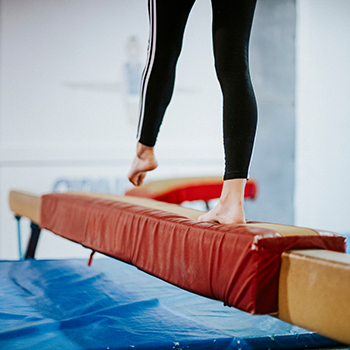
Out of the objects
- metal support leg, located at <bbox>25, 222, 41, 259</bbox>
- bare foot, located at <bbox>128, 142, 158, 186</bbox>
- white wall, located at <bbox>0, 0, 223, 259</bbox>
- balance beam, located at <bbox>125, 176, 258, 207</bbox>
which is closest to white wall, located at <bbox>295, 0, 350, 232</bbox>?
white wall, located at <bbox>0, 0, 223, 259</bbox>

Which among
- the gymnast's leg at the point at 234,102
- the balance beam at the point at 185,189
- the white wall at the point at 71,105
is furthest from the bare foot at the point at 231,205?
the white wall at the point at 71,105

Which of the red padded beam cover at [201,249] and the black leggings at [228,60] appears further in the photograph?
the black leggings at [228,60]

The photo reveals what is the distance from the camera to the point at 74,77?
3.45 metres

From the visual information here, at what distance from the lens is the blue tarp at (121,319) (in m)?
0.84

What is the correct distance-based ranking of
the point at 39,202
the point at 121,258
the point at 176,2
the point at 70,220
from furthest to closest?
the point at 39,202 < the point at 70,220 < the point at 121,258 < the point at 176,2

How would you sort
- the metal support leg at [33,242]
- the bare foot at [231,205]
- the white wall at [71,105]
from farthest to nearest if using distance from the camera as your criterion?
1. the white wall at [71,105]
2. the metal support leg at [33,242]
3. the bare foot at [231,205]

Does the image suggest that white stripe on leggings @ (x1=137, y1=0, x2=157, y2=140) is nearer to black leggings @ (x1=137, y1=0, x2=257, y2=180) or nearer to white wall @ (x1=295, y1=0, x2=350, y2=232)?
black leggings @ (x1=137, y1=0, x2=257, y2=180)

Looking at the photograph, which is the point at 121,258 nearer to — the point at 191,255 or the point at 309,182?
the point at 191,255

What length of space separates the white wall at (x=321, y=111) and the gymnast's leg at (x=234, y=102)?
344 centimetres

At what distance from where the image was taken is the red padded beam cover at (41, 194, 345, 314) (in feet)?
2.08

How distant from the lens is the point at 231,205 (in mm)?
808

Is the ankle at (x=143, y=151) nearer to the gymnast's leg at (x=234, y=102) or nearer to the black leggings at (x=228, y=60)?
the black leggings at (x=228, y=60)

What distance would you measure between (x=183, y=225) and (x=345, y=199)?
147 inches

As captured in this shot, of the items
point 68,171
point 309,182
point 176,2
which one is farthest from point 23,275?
point 309,182
